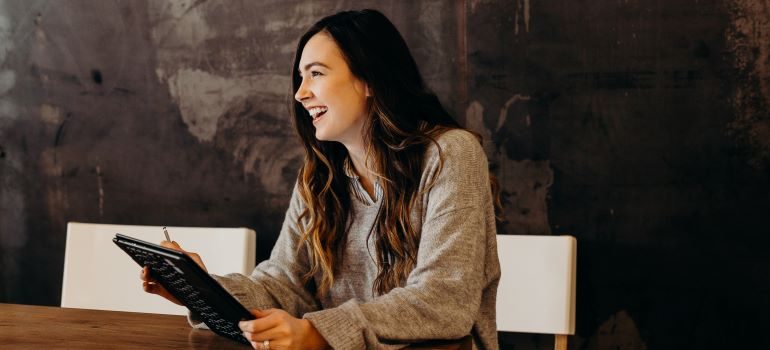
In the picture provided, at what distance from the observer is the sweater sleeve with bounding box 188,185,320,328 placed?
151 cm

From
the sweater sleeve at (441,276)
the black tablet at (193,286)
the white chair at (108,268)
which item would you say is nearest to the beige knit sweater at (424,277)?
the sweater sleeve at (441,276)

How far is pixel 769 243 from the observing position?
2232 millimetres

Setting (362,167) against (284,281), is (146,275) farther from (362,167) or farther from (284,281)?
(362,167)

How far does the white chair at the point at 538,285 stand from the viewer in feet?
6.94

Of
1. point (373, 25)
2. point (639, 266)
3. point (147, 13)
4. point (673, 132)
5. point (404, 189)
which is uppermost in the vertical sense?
point (147, 13)

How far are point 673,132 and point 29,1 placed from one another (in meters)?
2.37

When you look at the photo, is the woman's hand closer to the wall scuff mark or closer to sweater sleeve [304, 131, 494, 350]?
sweater sleeve [304, 131, 494, 350]

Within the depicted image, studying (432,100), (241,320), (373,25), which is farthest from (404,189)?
(241,320)

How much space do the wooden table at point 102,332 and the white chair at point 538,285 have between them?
80 cm

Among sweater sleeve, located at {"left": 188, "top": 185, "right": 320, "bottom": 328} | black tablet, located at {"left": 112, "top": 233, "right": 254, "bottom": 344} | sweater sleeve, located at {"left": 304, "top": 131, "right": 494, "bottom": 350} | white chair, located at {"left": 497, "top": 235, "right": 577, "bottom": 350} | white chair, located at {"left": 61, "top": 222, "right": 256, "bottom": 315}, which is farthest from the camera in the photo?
white chair, located at {"left": 61, "top": 222, "right": 256, "bottom": 315}

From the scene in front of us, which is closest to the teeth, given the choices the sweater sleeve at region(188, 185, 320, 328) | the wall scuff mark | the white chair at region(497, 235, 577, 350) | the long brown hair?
the long brown hair

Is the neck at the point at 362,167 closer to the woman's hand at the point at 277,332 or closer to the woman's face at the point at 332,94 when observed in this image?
the woman's face at the point at 332,94

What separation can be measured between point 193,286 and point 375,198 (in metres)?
0.52

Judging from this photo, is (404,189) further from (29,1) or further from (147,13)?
(29,1)
